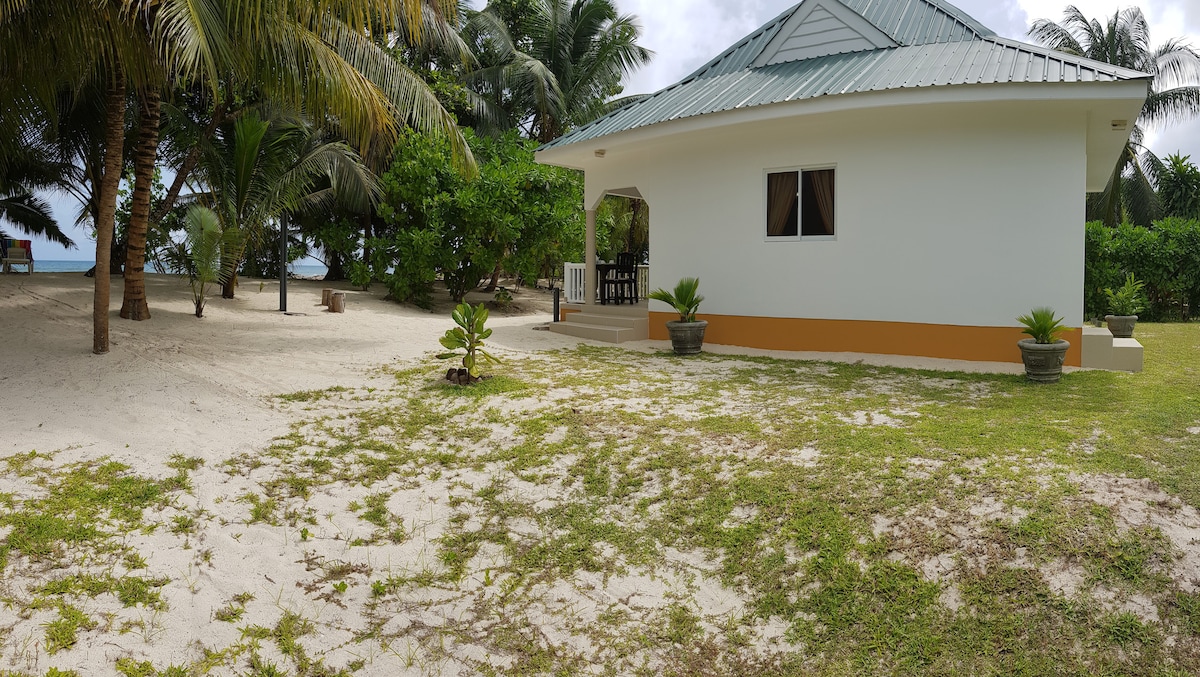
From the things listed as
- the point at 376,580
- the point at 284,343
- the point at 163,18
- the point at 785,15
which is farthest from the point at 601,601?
the point at 785,15

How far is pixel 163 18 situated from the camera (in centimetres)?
676

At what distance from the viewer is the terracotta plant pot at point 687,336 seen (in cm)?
1067

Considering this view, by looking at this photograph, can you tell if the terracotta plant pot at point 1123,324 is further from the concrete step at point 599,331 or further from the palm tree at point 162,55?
the palm tree at point 162,55

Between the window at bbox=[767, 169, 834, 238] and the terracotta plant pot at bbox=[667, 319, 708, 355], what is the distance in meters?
1.78

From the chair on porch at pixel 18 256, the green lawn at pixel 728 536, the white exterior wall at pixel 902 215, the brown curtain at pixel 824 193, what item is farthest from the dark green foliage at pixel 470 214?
the chair on porch at pixel 18 256

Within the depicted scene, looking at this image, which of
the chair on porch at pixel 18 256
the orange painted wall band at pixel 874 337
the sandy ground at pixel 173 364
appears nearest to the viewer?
the sandy ground at pixel 173 364

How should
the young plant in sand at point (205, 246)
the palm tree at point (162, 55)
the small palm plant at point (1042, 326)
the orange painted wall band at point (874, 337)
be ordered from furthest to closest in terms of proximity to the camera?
1. the young plant in sand at point (205, 246)
2. the orange painted wall band at point (874, 337)
3. the small palm plant at point (1042, 326)
4. the palm tree at point (162, 55)

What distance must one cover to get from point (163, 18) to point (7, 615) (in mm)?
5235

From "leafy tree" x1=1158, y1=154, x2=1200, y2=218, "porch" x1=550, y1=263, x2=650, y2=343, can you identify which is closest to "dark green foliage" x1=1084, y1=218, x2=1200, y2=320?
"leafy tree" x1=1158, y1=154, x2=1200, y2=218

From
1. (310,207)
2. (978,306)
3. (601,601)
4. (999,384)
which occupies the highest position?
(310,207)

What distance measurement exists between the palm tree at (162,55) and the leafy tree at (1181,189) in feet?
77.4

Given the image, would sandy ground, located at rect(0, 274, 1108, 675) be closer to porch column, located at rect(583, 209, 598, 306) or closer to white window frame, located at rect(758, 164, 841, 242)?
porch column, located at rect(583, 209, 598, 306)

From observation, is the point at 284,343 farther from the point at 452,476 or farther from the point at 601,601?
the point at 601,601

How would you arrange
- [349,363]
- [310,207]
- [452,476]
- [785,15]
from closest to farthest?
1. [452,476]
2. [349,363]
3. [785,15]
4. [310,207]
